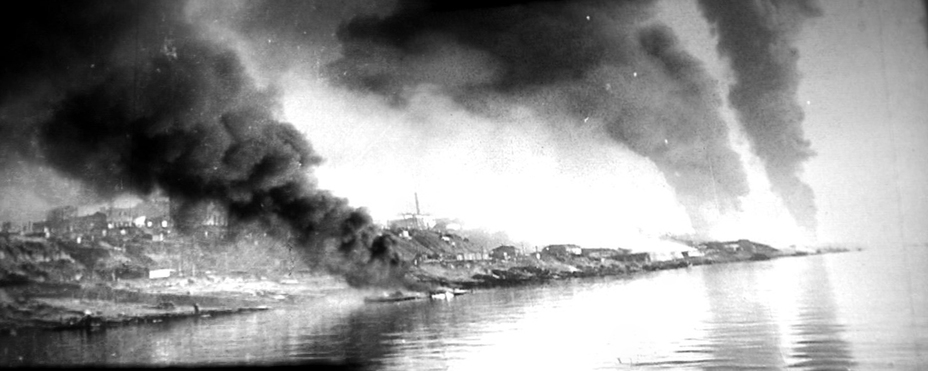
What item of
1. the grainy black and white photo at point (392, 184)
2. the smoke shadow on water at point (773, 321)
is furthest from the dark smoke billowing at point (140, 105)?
the smoke shadow on water at point (773, 321)

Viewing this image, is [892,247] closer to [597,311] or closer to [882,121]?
[882,121]

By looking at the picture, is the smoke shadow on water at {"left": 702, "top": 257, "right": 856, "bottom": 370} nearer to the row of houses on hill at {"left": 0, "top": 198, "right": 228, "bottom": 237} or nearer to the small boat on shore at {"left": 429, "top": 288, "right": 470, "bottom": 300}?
the small boat on shore at {"left": 429, "top": 288, "right": 470, "bottom": 300}

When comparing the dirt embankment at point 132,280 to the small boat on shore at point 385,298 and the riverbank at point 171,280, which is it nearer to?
the riverbank at point 171,280

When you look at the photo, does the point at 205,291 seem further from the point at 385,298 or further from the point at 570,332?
the point at 570,332

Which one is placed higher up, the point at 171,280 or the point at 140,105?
the point at 140,105

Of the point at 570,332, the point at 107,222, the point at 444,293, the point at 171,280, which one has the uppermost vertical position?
the point at 107,222

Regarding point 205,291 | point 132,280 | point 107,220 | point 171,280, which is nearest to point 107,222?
point 107,220

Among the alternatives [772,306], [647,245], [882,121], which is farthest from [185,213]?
[772,306]
